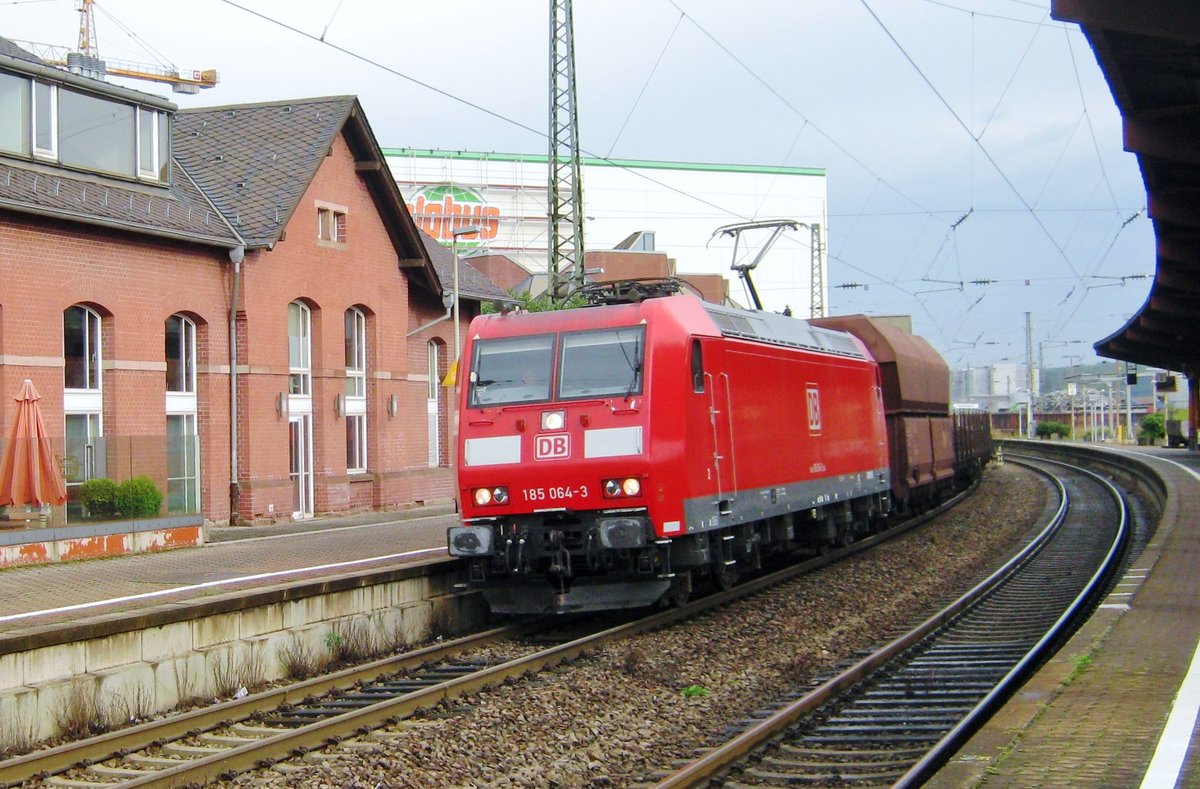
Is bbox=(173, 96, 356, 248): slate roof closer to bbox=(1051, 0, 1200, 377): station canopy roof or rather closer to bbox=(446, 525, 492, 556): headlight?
bbox=(446, 525, 492, 556): headlight

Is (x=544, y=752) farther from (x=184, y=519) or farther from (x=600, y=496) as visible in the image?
(x=184, y=519)

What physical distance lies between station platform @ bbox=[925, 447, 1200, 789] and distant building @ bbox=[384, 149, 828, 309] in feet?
189

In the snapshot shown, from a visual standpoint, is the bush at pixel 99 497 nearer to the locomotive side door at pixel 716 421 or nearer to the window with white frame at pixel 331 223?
the window with white frame at pixel 331 223

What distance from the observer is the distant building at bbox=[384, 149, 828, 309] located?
74.6 meters

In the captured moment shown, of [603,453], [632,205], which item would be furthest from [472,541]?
[632,205]

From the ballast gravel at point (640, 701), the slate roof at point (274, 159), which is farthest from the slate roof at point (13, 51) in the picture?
the ballast gravel at point (640, 701)

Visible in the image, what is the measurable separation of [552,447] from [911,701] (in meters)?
4.58

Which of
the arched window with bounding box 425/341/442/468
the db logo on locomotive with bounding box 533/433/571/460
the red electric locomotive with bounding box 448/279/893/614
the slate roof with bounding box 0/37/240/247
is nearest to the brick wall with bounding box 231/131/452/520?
the arched window with bounding box 425/341/442/468

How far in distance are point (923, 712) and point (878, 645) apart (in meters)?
3.27

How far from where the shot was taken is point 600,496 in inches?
512

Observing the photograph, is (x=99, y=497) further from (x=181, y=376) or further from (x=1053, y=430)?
(x=1053, y=430)

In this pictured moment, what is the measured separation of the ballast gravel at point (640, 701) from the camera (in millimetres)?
8289

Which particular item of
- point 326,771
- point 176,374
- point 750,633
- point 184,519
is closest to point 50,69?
point 176,374

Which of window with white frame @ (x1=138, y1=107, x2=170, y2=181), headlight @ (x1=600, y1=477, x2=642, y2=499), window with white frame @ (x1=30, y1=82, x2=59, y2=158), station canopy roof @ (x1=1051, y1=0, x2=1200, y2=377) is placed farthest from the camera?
window with white frame @ (x1=138, y1=107, x2=170, y2=181)
